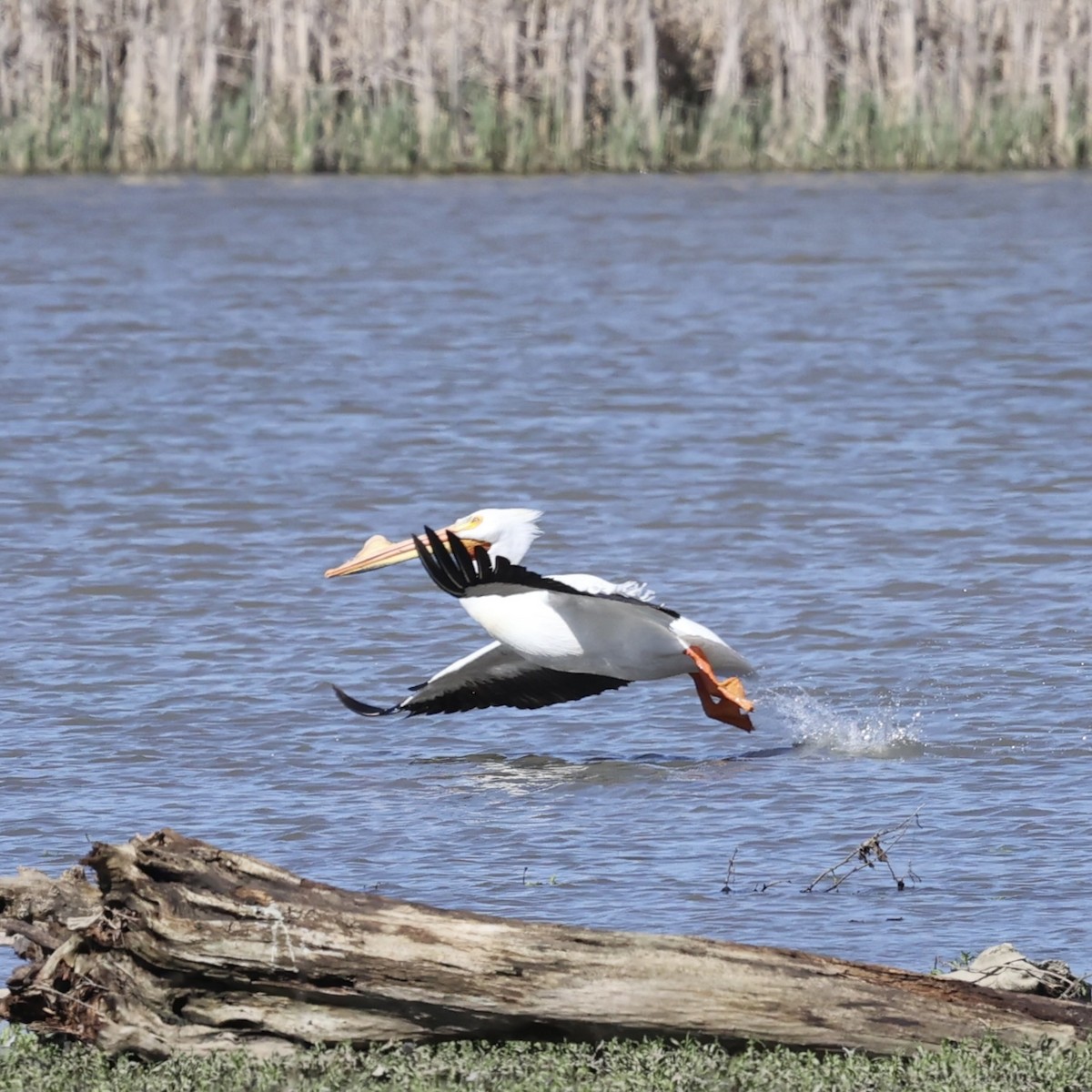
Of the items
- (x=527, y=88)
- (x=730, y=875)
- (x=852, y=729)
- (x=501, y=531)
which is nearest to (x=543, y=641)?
(x=501, y=531)

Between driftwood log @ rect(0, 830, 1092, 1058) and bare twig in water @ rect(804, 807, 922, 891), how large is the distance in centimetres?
112

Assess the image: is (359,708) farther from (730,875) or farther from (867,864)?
(867,864)

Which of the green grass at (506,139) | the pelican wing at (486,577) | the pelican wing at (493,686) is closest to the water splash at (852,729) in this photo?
the pelican wing at (493,686)

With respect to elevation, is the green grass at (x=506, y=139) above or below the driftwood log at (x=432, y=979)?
above

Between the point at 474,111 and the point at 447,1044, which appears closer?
the point at 447,1044

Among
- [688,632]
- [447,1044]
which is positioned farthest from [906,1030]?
[688,632]

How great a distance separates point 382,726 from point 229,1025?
3561mm

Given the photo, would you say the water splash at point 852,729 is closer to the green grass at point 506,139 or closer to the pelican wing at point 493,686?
the pelican wing at point 493,686

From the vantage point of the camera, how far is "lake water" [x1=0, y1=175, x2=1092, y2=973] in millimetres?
6055

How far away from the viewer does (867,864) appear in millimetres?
5445

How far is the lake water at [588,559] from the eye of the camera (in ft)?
19.9

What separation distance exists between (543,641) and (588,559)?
3202 mm

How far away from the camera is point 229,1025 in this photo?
165 inches

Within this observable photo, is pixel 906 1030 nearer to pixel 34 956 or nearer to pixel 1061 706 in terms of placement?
pixel 34 956
